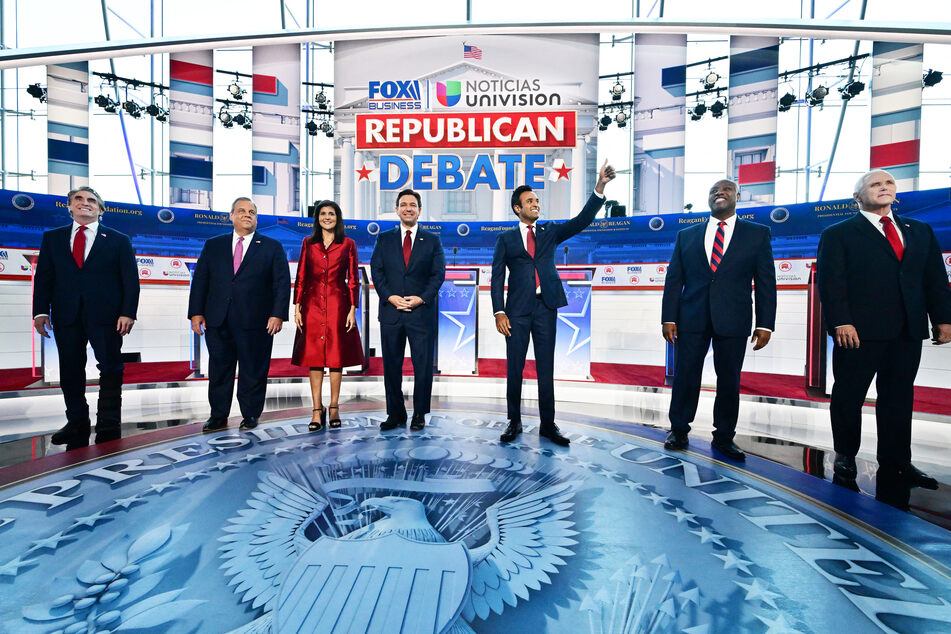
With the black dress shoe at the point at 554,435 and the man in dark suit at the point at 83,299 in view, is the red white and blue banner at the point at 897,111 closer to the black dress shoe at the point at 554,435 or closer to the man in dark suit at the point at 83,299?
the black dress shoe at the point at 554,435

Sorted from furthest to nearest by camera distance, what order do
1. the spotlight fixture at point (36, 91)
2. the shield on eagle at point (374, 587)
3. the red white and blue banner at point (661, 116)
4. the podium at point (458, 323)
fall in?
the spotlight fixture at point (36, 91)
the red white and blue banner at point (661, 116)
the podium at point (458, 323)
the shield on eagle at point (374, 587)

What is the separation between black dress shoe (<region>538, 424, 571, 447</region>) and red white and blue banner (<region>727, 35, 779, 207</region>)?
6128mm

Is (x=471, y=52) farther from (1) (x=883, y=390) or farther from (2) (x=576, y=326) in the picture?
(1) (x=883, y=390)

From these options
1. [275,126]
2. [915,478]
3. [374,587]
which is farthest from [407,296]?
[275,126]

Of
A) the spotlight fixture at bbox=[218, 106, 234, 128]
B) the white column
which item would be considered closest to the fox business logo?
the white column

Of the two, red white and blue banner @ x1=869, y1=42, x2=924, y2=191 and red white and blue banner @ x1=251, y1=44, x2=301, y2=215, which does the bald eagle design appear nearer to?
red white and blue banner @ x1=251, y1=44, x2=301, y2=215

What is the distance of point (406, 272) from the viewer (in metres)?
2.69

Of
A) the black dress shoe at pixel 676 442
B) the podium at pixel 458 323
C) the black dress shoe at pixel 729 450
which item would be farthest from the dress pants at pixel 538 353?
the podium at pixel 458 323

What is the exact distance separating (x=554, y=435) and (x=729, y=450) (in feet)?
3.02

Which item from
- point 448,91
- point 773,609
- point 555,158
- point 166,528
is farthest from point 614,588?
point 448,91

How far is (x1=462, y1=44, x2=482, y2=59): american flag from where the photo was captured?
637cm

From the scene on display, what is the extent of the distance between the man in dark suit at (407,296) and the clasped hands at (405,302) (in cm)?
2

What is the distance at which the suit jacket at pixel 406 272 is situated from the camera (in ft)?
8.84

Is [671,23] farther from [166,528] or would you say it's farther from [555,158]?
[166,528]
